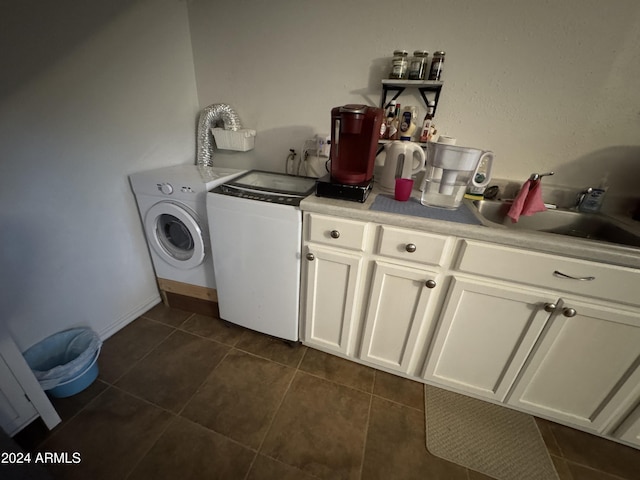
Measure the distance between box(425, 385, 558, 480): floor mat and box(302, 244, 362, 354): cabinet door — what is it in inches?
21.7

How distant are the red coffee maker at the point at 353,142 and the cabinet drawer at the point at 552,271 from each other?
575 mm

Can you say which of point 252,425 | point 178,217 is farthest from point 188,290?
point 252,425

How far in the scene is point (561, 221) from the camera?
1.33m

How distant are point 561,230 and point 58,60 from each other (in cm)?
256

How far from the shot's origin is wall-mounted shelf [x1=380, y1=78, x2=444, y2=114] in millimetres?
1316

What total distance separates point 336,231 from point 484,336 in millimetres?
812

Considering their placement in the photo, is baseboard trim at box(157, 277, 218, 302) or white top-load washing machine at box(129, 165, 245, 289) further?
baseboard trim at box(157, 277, 218, 302)

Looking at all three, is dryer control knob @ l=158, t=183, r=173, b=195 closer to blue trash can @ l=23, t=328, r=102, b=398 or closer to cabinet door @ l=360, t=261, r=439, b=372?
blue trash can @ l=23, t=328, r=102, b=398

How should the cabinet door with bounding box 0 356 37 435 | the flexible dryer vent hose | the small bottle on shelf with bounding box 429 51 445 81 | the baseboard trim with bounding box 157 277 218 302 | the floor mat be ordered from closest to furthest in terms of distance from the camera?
the cabinet door with bounding box 0 356 37 435
the floor mat
the small bottle on shelf with bounding box 429 51 445 81
the baseboard trim with bounding box 157 277 218 302
the flexible dryer vent hose

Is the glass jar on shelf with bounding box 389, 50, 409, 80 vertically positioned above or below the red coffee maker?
above

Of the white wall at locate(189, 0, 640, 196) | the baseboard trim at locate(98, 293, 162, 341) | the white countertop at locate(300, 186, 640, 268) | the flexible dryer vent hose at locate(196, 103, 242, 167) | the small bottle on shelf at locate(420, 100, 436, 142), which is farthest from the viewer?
the flexible dryer vent hose at locate(196, 103, 242, 167)

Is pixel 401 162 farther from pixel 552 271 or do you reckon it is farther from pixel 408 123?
pixel 552 271

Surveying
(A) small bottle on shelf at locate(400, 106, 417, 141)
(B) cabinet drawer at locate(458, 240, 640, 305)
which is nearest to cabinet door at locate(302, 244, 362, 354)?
(B) cabinet drawer at locate(458, 240, 640, 305)

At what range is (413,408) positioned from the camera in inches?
50.1
